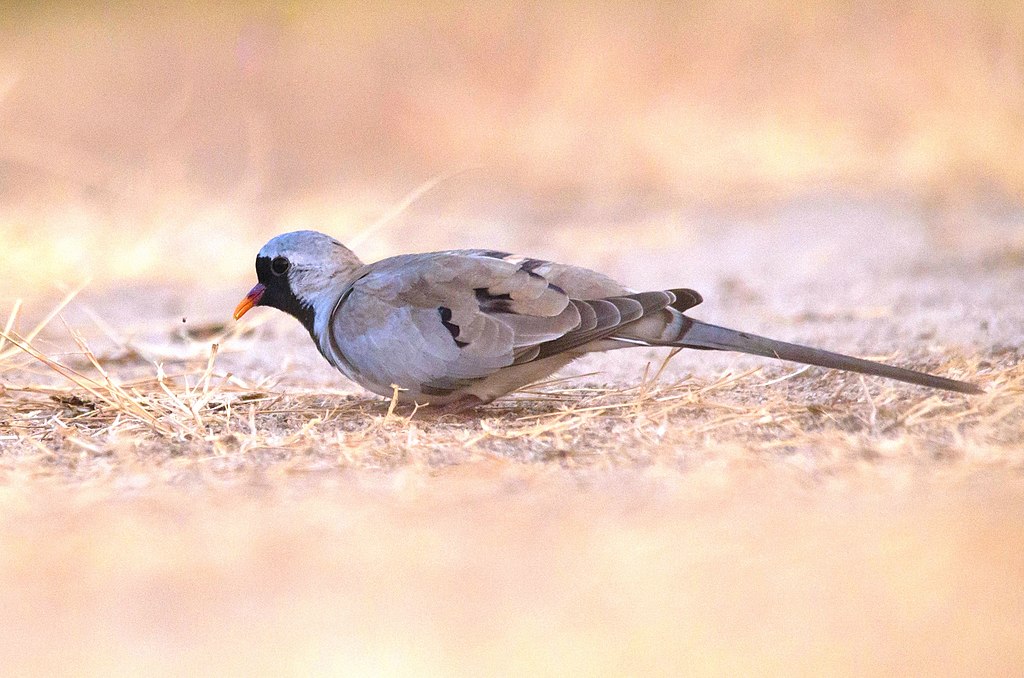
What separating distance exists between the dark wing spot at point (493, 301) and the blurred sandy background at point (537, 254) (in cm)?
34

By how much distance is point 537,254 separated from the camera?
693 cm

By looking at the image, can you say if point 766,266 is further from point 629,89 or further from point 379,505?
point 379,505

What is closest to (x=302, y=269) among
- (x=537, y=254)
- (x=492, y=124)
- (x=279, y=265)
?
(x=279, y=265)

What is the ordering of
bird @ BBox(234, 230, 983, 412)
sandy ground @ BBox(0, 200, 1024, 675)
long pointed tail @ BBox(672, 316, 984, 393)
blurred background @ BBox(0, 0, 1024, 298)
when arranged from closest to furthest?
sandy ground @ BBox(0, 200, 1024, 675), long pointed tail @ BBox(672, 316, 984, 393), bird @ BBox(234, 230, 983, 412), blurred background @ BBox(0, 0, 1024, 298)

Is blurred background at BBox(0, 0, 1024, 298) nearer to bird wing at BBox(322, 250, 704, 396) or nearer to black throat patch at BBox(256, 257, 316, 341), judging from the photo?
black throat patch at BBox(256, 257, 316, 341)

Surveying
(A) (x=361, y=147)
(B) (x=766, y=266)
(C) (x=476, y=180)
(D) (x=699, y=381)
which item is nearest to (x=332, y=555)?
(D) (x=699, y=381)

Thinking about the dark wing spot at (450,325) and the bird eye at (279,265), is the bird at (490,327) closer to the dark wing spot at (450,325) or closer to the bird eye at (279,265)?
the dark wing spot at (450,325)

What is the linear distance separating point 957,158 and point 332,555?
655 cm

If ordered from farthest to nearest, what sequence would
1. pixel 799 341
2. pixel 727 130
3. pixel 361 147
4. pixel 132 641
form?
pixel 361 147
pixel 727 130
pixel 799 341
pixel 132 641

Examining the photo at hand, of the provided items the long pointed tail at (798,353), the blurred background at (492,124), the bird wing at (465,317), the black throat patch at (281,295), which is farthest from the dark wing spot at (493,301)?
the blurred background at (492,124)

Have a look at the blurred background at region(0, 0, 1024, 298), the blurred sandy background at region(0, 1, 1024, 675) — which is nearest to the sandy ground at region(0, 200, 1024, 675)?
the blurred sandy background at region(0, 1, 1024, 675)

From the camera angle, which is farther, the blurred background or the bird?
the blurred background

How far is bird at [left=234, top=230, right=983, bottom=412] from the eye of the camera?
3.17 m

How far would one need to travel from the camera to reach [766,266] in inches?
255
